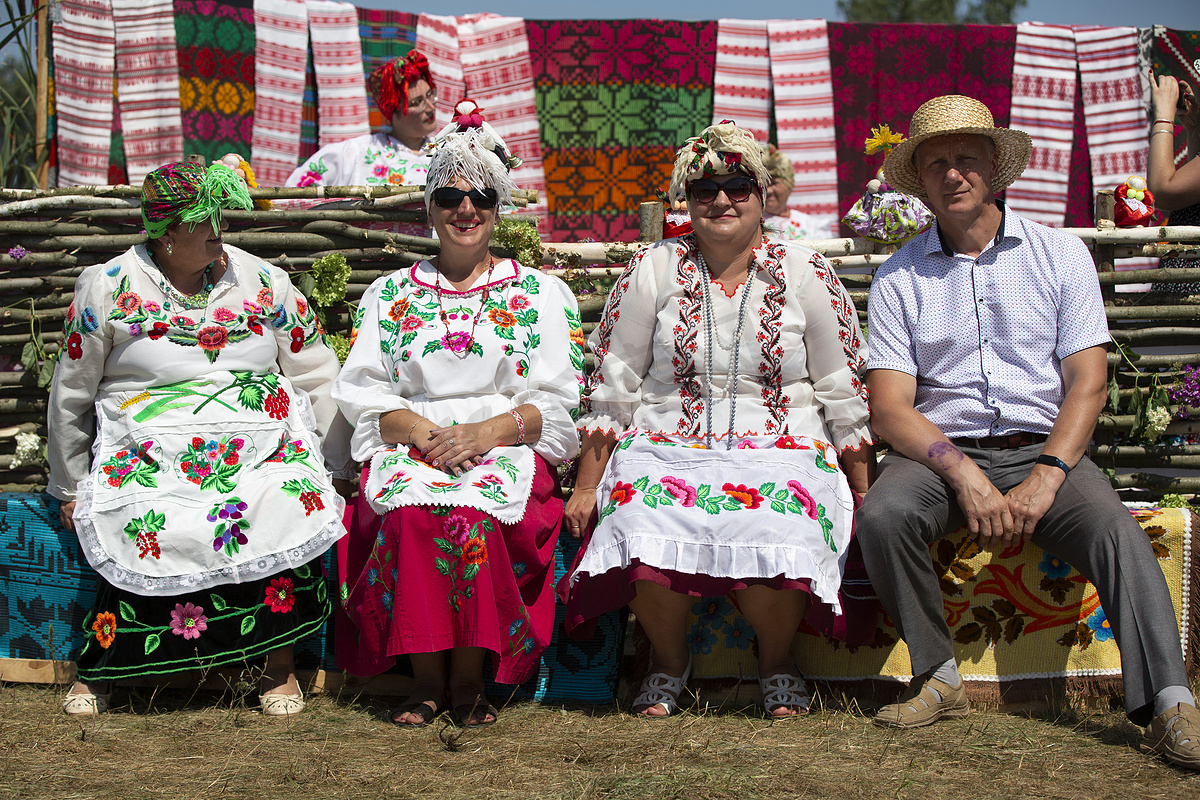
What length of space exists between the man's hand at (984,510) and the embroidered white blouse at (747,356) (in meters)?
0.45

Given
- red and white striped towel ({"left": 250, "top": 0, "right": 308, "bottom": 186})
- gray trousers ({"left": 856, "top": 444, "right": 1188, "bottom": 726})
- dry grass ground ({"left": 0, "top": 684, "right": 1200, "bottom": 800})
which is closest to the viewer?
dry grass ground ({"left": 0, "top": 684, "right": 1200, "bottom": 800})

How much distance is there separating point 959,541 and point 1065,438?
505mm

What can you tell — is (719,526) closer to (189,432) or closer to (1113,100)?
(189,432)

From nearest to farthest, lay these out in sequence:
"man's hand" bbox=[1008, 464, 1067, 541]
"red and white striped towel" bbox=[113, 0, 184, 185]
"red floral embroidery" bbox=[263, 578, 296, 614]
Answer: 1. "man's hand" bbox=[1008, 464, 1067, 541]
2. "red floral embroidery" bbox=[263, 578, 296, 614]
3. "red and white striped towel" bbox=[113, 0, 184, 185]

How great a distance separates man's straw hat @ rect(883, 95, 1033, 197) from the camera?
11.6ft

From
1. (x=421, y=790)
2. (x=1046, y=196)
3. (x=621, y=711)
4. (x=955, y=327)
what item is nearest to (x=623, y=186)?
(x=1046, y=196)

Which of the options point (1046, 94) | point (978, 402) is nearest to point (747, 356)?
point (978, 402)

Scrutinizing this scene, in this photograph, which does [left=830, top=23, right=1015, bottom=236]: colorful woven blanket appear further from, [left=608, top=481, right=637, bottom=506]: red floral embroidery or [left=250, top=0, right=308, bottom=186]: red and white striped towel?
[left=608, top=481, right=637, bottom=506]: red floral embroidery

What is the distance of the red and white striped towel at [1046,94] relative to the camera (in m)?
7.33

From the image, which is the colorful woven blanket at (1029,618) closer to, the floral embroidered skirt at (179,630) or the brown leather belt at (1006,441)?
the brown leather belt at (1006,441)

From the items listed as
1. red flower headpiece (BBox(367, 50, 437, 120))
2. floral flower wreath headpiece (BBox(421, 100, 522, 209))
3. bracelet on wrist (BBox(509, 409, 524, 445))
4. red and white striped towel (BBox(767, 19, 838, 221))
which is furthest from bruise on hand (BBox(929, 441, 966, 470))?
red and white striped towel (BBox(767, 19, 838, 221))

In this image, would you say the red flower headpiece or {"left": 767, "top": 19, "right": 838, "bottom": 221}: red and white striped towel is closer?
the red flower headpiece

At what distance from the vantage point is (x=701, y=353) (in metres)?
3.61

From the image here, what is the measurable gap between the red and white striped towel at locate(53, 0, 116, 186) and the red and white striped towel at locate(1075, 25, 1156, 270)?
7102 mm
